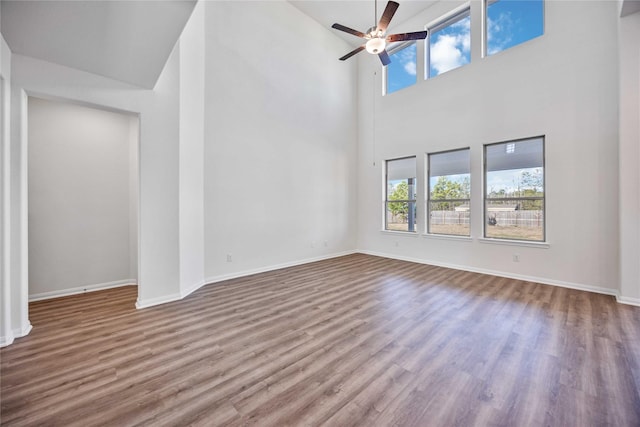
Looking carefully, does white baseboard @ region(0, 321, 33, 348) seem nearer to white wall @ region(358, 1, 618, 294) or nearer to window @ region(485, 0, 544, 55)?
white wall @ region(358, 1, 618, 294)

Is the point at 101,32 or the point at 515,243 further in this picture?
the point at 515,243

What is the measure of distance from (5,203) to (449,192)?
6.53 metres

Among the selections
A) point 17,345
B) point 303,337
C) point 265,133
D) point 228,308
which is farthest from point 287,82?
point 17,345

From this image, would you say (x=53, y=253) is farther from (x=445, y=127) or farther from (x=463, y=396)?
(x=445, y=127)

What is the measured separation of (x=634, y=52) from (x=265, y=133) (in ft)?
18.0

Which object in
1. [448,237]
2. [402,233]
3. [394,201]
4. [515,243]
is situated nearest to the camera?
[515,243]

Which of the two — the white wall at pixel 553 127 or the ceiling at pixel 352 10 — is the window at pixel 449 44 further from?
the ceiling at pixel 352 10

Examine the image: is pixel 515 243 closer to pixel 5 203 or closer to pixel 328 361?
pixel 328 361

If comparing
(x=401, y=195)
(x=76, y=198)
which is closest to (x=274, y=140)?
(x=76, y=198)

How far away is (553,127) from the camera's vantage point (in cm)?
417

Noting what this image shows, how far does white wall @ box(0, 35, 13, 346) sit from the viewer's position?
7.58 feet

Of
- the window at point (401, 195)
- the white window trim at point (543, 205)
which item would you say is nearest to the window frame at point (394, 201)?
the window at point (401, 195)

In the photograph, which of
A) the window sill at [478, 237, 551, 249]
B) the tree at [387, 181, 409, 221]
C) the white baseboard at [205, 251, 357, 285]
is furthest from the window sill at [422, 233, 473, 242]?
the white baseboard at [205, 251, 357, 285]

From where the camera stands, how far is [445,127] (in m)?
5.41
